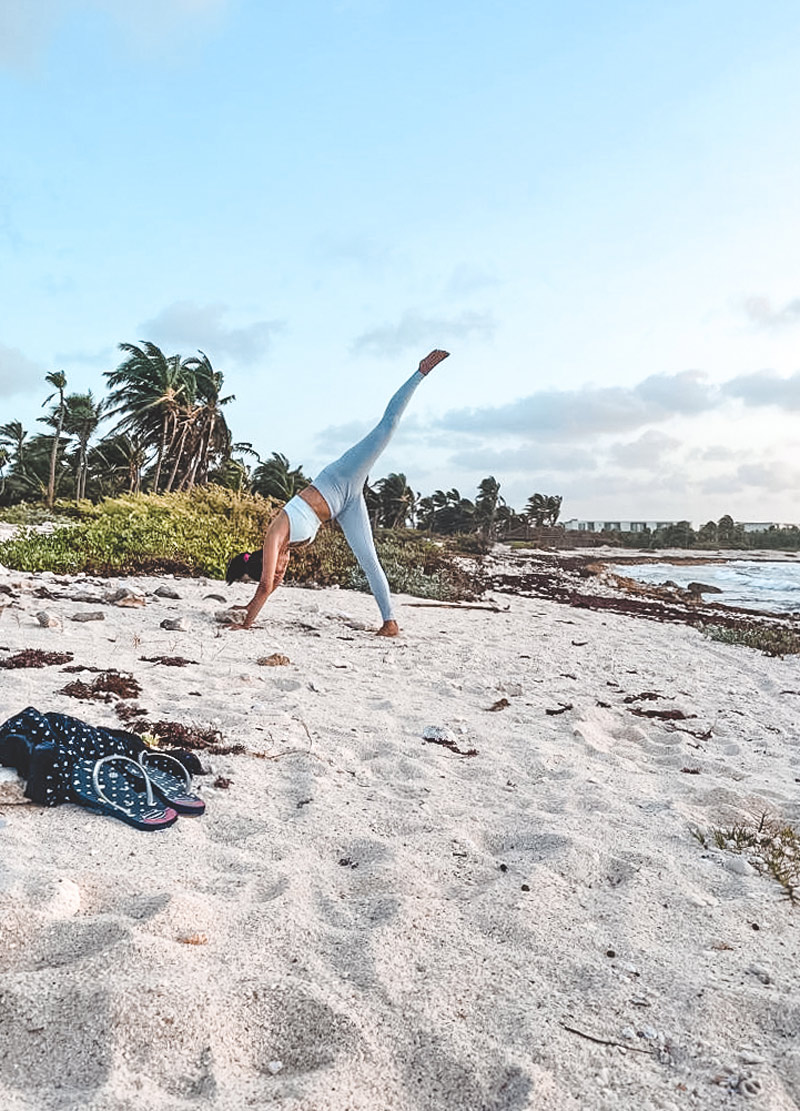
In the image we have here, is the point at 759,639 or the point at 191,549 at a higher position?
the point at 191,549

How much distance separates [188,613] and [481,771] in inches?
188

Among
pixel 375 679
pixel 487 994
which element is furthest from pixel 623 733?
pixel 487 994

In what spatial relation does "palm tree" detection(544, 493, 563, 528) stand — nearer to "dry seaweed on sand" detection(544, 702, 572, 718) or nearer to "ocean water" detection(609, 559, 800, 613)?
"ocean water" detection(609, 559, 800, 613)

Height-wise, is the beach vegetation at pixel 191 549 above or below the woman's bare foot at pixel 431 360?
below

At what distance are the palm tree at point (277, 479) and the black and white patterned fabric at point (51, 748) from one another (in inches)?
1409

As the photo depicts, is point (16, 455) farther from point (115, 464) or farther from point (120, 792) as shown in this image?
point (120, 792)

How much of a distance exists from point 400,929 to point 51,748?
5.07 ft

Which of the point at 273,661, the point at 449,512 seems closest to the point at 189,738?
the point at 273,661

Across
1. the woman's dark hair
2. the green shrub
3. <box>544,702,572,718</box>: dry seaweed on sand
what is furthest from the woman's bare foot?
the green shrub

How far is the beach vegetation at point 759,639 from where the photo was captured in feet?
30.3

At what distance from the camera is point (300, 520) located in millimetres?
6957

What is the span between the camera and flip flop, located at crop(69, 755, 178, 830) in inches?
107

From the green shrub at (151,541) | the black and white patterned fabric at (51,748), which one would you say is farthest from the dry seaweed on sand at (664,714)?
the green shrub at (151,541)

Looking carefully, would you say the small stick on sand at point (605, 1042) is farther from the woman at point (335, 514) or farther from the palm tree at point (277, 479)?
the palm tree at point (277, 479)
